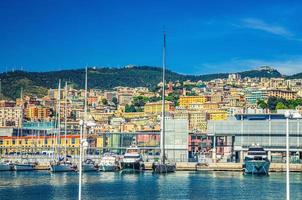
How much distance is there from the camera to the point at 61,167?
7300cm

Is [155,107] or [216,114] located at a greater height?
[155,107]

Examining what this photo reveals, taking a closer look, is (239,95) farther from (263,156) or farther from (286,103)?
(263,156)

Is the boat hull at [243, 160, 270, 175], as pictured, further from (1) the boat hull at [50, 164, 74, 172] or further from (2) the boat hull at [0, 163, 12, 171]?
(2) the boat hull at [0, 163, 12, 171]

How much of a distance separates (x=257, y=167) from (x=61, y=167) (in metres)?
20.4

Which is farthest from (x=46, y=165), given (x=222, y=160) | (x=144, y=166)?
(x=222, y=160)

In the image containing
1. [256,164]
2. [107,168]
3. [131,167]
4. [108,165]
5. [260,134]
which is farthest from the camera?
[260,134]

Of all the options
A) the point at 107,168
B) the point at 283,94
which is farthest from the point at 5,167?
the point at 283,94

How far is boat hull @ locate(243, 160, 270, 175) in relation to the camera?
7100cm

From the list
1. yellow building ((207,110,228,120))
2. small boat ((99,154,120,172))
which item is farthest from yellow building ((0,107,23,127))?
small boat ((99,154,120,172))

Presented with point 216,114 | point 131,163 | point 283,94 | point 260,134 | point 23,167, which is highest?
point 283,94

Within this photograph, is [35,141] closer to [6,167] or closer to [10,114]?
[6,167]

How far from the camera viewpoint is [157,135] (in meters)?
118

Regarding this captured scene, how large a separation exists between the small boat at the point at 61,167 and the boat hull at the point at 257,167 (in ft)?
61.0

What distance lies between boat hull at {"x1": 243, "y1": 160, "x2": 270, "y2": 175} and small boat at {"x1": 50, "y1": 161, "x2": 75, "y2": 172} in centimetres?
1859
